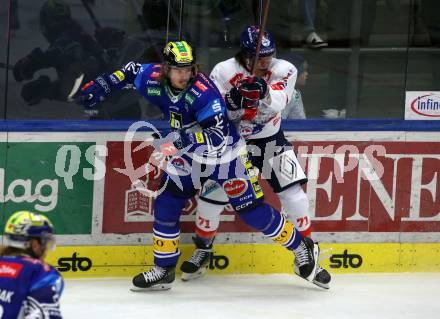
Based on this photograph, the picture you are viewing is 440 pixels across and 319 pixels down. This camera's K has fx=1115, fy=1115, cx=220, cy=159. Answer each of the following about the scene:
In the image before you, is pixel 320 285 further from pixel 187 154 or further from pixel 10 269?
pixel 10 269

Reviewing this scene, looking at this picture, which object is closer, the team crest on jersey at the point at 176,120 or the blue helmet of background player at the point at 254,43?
the team crest on jersey at the point at 176,120

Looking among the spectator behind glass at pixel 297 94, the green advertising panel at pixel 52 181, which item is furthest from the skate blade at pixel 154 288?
the spectator behind glass at pixel 297 94

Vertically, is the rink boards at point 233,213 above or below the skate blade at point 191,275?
above

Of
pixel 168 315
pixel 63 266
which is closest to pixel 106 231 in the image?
pixel 63 266

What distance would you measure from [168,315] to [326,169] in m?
1.34

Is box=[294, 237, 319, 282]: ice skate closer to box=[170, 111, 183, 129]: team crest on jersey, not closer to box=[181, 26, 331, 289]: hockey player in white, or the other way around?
box=[181, 26, 331, 289]: hockey player in white

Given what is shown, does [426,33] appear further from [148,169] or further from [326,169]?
[148,169]

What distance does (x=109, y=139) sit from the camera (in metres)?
5.86

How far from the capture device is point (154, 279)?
5.70m

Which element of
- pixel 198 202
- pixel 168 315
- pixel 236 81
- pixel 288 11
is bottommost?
pixel 168 315

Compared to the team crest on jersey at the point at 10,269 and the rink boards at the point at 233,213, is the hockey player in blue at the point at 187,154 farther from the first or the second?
the team crest on jersey at the point at 10,269

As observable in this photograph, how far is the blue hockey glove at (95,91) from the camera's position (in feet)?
18.2

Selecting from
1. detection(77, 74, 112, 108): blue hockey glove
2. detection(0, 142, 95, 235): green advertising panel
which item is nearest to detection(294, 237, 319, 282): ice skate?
detection(0, 142, 95, 235): green advertising panel

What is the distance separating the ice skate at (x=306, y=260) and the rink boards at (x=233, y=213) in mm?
341
